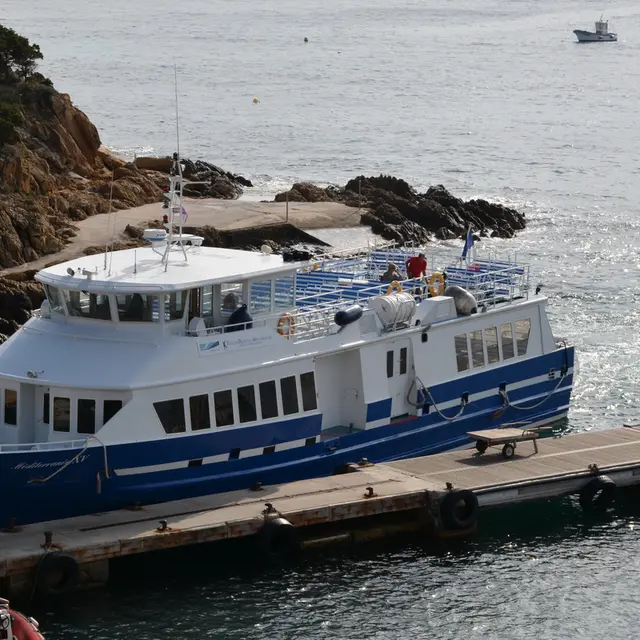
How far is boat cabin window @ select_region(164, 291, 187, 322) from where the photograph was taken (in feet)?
81.0

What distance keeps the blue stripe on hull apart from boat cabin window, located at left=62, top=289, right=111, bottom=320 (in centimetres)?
267

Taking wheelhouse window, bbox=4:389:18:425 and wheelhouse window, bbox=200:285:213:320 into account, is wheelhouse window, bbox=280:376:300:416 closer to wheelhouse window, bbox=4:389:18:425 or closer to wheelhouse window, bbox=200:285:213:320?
wheelhouse window, bbox=200:285:213:320

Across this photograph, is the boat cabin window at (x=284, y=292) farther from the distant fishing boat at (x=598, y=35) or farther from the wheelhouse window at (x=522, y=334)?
the distant fishing boat at (x=598, y=35)

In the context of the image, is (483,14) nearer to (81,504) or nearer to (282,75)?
(282,75)

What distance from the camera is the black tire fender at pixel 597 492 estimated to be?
2734cm

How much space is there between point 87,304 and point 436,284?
8.41 metres

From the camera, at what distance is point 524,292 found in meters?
32.2

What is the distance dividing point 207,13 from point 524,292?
159623mm

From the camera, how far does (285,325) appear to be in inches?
1030

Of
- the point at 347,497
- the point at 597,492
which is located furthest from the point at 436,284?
the point at 347,497

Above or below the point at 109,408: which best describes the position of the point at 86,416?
below

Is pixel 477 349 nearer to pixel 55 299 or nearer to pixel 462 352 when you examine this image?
pixel 462 352

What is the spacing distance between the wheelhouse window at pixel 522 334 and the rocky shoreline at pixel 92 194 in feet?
53.5

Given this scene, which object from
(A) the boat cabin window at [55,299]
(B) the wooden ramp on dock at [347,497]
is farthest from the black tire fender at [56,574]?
(A) the boat cabin window at [55,299]
